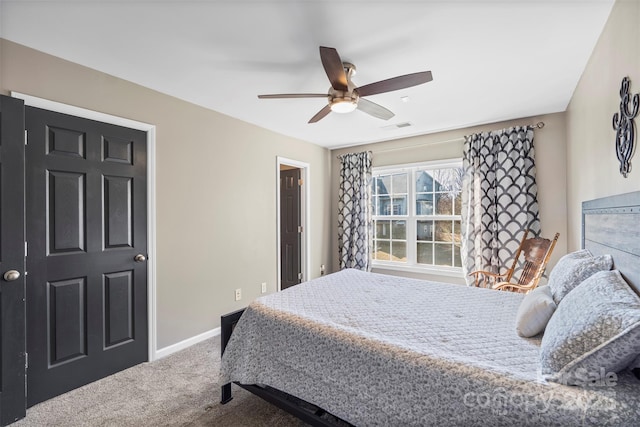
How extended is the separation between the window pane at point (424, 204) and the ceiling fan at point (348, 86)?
2.16m

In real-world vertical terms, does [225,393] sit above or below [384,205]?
below

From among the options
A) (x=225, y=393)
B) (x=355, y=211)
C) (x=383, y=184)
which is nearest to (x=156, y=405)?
(x=225, y=393)

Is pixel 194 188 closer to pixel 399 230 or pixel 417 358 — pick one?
pixel 417 358

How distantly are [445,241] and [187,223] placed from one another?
339cm

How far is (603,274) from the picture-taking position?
1.35 meters

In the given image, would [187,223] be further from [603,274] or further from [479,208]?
[479,208]

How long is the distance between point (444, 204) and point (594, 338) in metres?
3.28

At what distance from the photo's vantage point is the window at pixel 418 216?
13.3 ft

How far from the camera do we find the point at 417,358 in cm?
128

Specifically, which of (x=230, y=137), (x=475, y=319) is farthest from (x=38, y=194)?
(x=475, y=319)

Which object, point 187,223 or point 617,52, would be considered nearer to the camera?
point 617,52

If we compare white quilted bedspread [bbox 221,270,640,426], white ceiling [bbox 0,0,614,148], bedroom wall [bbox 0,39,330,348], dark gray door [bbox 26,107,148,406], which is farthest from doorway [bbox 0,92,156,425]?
white quilted bedspread [bbox 221,270,640,426]

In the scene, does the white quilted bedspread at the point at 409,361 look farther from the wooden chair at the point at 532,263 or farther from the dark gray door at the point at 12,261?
the dark gray door at the point at 12,261

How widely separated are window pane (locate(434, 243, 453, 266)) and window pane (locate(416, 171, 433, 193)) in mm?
819
